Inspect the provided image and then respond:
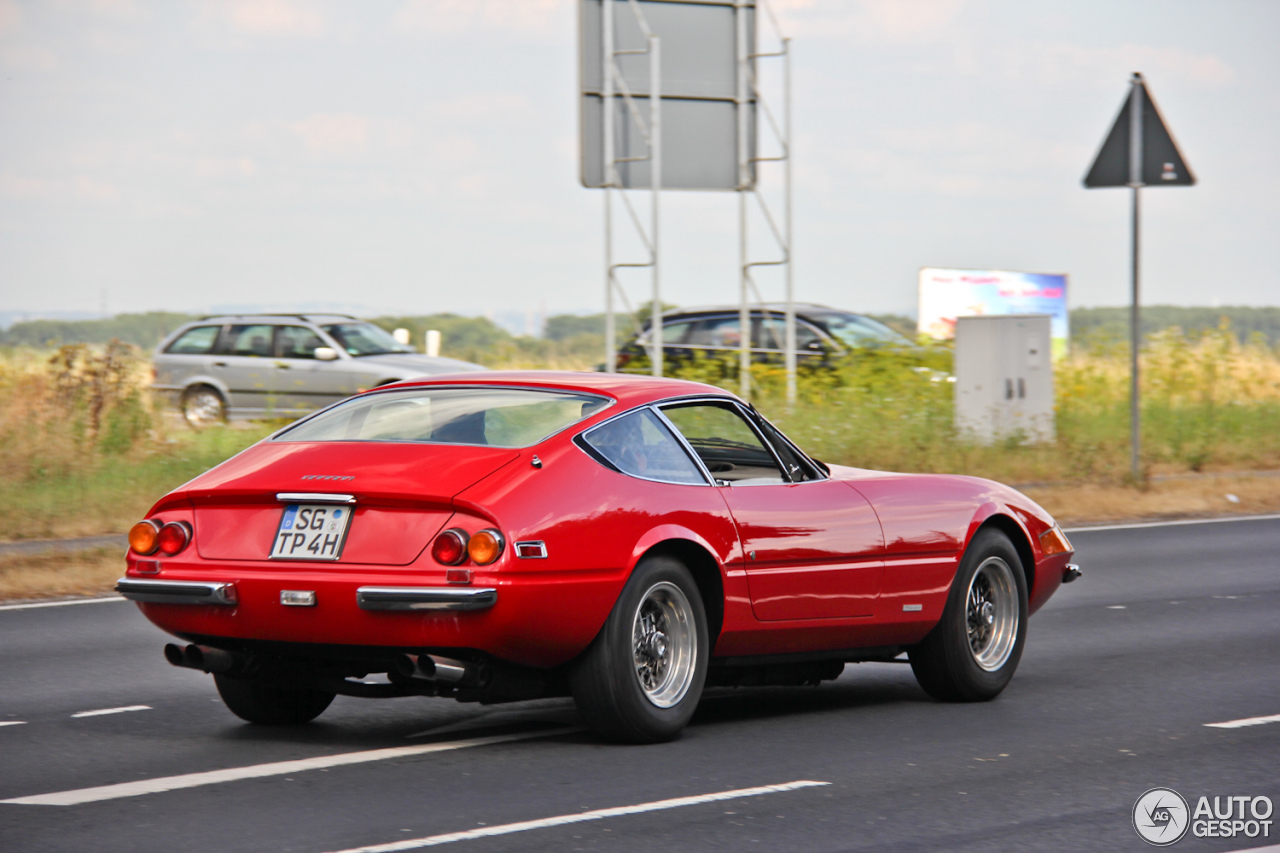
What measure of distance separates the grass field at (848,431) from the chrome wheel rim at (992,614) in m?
7.96

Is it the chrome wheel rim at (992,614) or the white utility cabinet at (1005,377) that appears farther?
the white utility cabinet at (1005,377)

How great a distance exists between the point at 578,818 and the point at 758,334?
17.7m

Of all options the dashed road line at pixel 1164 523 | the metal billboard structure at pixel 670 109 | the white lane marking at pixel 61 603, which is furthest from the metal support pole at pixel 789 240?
the white lane marking at pixel 61 603

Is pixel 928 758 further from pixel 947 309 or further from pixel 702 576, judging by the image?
pixel 947 309

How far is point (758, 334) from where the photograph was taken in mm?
22672

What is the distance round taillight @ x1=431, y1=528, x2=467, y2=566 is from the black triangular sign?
11.8m

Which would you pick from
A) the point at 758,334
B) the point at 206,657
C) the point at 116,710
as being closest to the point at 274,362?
the point at 758,334

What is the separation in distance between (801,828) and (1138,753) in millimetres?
1856

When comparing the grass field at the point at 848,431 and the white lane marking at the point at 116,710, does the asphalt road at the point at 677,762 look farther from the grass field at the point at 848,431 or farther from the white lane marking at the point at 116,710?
the grass field at the point at 848,431

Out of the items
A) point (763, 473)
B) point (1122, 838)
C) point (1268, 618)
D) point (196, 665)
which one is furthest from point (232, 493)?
point (1268, 618)

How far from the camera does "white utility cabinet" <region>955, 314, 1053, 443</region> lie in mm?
18234

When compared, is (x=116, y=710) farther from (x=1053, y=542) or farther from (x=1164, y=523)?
(x=1164, y=523)

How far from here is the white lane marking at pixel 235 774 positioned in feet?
17.8

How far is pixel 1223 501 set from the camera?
17.3 metres
